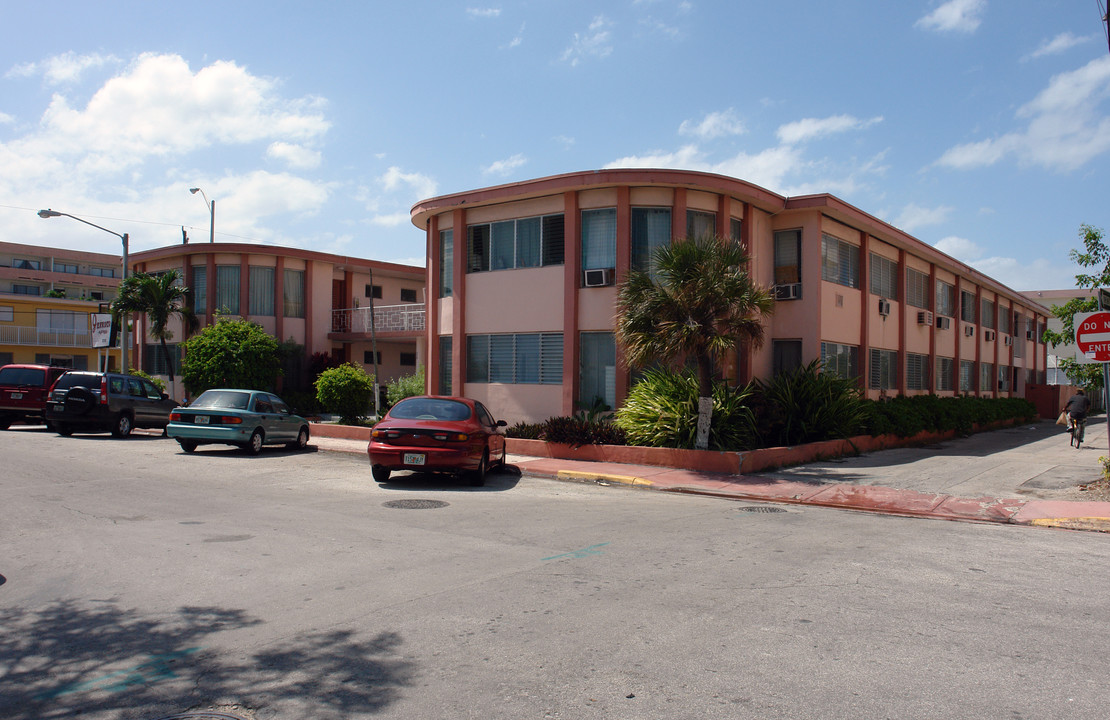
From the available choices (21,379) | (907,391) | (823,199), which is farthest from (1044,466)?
(21,379)

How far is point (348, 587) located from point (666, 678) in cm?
301

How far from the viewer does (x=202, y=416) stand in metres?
17.9

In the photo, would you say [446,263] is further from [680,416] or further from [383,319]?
[383,319]

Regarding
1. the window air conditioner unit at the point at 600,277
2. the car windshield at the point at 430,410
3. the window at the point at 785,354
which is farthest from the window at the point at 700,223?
the car windshield at the point at 430,410

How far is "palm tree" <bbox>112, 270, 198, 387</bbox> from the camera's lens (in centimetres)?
2989

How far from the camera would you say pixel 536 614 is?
594 centimetres

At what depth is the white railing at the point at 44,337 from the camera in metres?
50.8

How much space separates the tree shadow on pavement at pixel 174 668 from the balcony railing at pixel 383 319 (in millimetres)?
24002

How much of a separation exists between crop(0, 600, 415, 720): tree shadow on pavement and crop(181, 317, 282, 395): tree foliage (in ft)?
75.4

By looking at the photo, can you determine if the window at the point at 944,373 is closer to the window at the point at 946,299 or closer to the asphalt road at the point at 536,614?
the window at the point at 946,299

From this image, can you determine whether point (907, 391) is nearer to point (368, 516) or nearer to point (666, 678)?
point (368, 516)

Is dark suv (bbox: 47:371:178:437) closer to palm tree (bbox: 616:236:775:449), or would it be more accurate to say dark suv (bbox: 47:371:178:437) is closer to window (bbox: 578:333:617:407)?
window (bbox: 578:333:617:407)

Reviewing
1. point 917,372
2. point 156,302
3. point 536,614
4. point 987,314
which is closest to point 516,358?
point 536,614

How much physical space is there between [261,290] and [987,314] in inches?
1192
